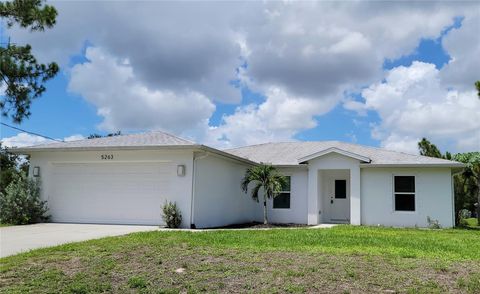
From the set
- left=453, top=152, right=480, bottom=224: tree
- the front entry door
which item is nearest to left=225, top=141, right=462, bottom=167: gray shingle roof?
the front entry door

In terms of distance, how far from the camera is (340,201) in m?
19.5

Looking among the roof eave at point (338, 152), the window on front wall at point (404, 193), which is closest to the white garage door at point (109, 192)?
the roof eave at point (338, 152)

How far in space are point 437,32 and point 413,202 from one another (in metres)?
→ 6.77

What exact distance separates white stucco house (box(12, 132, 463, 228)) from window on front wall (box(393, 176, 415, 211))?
0.04 metres

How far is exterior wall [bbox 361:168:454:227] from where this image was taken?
661 inches

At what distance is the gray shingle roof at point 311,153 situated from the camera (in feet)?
56.4

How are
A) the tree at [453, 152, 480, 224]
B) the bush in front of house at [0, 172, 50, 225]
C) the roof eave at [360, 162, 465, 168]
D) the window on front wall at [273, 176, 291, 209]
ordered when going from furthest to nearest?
the tree at [453, 152, 480, 224]
the window on front wall at [273, 176, 291, 209]
the roof eave at [360, 162, 465, 168]
the bush in front of house at [0, 172, 50, 225]

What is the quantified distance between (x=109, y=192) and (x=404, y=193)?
446 inches

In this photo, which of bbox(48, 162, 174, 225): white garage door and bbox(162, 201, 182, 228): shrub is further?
bbox(48, 162, 174, 225): white garage door

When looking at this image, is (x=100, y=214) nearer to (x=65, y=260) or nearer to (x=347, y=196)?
(x=65, y=260)

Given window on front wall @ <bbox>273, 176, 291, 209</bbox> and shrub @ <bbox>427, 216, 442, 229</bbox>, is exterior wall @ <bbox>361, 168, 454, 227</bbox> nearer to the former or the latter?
shrub @ <bbox>427, 216, 442, 229</bbox>

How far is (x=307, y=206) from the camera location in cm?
1853

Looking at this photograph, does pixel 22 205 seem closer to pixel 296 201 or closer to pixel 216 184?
pixel 216 184

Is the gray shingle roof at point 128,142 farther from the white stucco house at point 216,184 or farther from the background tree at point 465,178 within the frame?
the background tree at point 465,178
